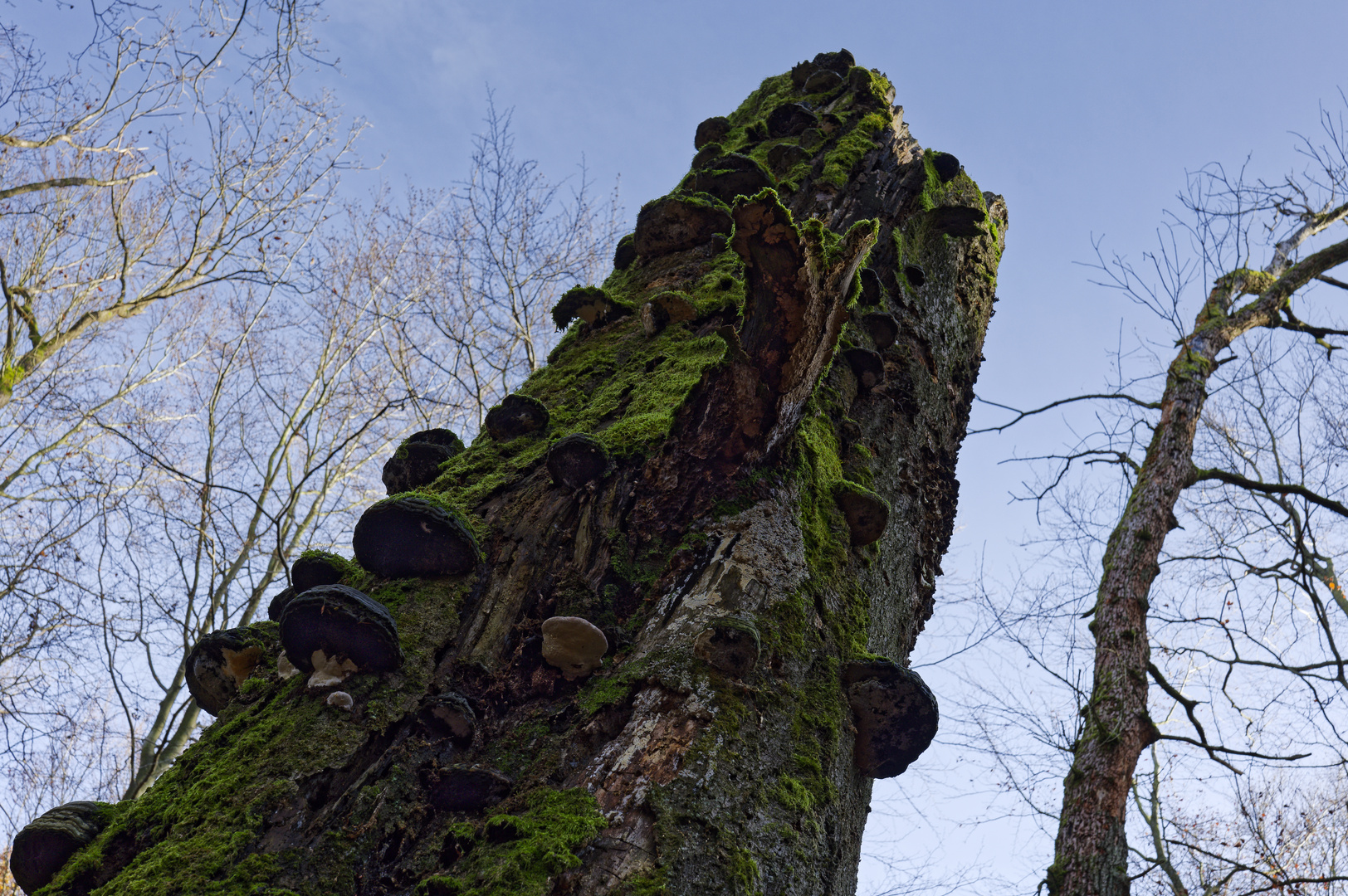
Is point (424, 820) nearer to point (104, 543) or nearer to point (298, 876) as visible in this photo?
point (298, 876)

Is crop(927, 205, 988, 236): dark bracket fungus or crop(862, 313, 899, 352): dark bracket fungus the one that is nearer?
crop(862, 313, 899, 352): dark bracket fungus

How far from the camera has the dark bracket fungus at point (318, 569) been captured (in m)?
2.39

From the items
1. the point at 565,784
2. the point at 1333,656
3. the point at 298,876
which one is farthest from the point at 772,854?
the point at 1333,656

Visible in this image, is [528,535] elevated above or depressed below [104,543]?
below

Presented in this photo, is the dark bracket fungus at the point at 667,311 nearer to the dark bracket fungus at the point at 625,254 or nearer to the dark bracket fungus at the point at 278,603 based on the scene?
the dark bracket fungus at the point at 625,254

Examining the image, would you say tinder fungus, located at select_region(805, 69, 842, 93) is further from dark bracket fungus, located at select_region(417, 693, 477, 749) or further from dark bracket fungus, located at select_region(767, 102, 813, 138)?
dark bracket fungus, located at select_region(417, 693, 477, 749)

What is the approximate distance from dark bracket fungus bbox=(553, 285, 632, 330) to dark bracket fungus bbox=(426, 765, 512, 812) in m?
2.44

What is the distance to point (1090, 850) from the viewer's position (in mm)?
5480

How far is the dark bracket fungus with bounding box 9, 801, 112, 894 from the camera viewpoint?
1.82 metres

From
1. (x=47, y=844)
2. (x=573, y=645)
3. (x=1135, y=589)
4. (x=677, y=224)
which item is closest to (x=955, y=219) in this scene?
(x=677, y=224)

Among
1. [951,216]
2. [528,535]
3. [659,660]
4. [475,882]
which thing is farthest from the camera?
[951,216]

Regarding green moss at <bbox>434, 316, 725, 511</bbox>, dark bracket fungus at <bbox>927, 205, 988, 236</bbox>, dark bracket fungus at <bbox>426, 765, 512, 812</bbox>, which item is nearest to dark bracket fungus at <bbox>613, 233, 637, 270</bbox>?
green moss at <bbox>434, 316, 725, 511</bbox>

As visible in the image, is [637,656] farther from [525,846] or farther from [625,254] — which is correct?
[625,254]

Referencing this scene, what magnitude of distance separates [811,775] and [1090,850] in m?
4.69
